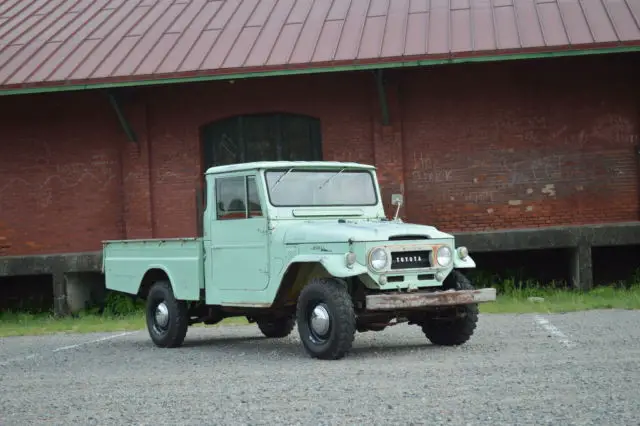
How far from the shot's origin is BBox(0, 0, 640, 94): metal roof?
16.3m

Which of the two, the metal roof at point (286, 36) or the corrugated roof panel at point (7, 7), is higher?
the corrugated roof panel at point (7, 7)

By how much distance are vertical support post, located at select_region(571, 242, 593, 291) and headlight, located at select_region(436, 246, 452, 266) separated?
23.2 ft

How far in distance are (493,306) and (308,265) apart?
5.95 metres

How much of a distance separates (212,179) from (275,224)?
117cm

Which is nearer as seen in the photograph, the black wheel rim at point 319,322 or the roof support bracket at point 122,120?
the black wheel rim at point 319,322

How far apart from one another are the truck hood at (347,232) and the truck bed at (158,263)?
1594 mm

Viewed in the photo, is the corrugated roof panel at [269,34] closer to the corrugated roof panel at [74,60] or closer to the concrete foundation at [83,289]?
the corrugated roof panel at [74,60]

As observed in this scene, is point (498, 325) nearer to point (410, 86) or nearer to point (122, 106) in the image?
point (410, 86)

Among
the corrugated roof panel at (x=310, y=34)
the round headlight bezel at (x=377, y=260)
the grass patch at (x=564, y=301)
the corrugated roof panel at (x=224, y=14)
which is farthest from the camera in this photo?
the corrugated roof panel at (x=224, y=14)

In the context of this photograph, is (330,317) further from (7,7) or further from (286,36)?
(7,7)

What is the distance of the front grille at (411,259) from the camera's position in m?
9.67

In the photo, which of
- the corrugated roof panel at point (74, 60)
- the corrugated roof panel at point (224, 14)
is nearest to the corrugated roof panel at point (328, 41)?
the corrugated roof panel at point (224, 14)

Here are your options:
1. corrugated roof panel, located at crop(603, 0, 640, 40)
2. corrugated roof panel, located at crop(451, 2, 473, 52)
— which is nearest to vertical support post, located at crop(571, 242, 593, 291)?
corrugated roof panel, located at crop(603, 0, 640, 40)

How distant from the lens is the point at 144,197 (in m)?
18.6
